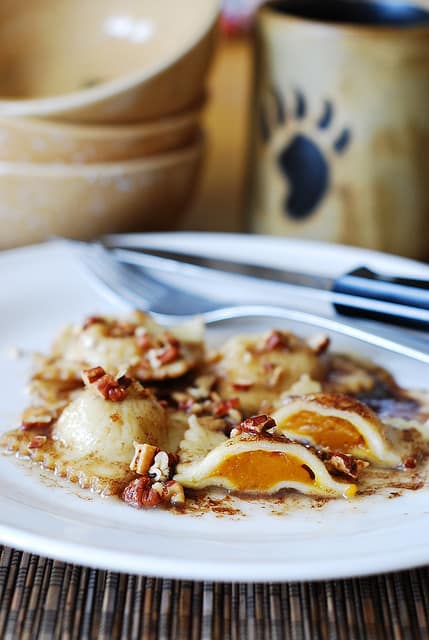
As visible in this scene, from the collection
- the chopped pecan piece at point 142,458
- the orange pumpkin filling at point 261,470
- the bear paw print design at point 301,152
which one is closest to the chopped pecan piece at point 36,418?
the chopped pecan piece at point 142,458

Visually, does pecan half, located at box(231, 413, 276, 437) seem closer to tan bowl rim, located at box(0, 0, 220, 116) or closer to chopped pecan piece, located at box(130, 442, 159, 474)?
chopped pecan piece, located at box(130, 442, 159, 474)

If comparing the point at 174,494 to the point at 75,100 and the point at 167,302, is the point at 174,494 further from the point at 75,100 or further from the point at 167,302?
the point at 75,100

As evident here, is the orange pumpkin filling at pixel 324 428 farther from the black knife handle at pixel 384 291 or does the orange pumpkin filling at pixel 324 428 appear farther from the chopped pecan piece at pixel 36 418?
Result: the chopped pecan piece at pixel 36 418

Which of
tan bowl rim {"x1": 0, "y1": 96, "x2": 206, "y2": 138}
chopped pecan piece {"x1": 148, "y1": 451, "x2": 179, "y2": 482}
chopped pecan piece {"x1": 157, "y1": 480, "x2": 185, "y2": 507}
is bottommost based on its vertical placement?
chopped pecan piece {"x1": 157, "y1": 480, "x2": 185, "y2": 507}

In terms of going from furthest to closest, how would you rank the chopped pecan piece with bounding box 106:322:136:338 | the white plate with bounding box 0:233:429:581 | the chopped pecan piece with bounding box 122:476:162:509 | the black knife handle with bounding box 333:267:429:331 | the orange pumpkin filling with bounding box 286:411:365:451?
the chopped pecan piece with bounding box 106:322:136:338, the black knife handle with bounding box 333:267:429:331, the orange pumpkin filling with bounding box 286:411:365:451, the chopped pecan piece with bounding box 122:476:162:509, the white plate with bounding box 0:233:429:581

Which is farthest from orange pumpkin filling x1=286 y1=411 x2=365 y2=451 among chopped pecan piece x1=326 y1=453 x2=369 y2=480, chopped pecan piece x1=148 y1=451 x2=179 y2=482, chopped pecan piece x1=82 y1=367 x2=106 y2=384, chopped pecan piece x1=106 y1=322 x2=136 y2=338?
chopped pecan piece x1=106 y1=322 x2=136 y2=338

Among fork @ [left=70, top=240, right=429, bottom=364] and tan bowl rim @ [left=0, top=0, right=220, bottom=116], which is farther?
tan bowl rim @ [left=0, top=0, right=220, bottom=116]
